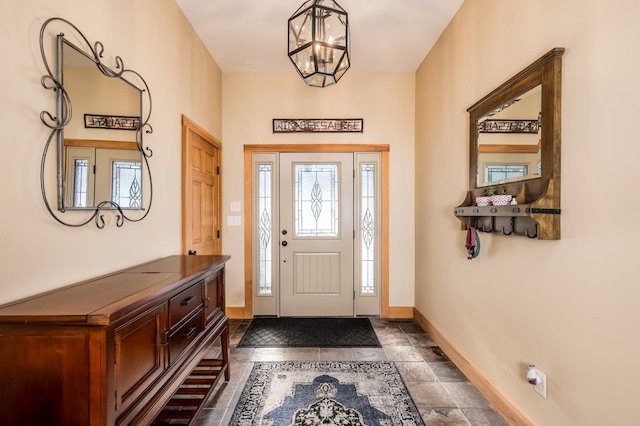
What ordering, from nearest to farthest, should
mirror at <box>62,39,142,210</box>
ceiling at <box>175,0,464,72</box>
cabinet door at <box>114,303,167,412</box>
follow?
cabinet door at <box>114,303,167,412</box> < mirror at <box>62,39,142,210</box> < ceiling at <box>175,0,464,72</box>

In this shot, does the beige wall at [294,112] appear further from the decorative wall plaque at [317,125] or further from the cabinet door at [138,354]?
the cabinet door at [138,354]

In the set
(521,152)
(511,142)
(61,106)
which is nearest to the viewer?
(61,106)

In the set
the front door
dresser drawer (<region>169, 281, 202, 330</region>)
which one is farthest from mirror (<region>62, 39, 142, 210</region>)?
the front door

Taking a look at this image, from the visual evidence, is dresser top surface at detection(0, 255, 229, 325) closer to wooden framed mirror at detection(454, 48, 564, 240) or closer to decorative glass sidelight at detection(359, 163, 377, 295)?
wooden framed mirror at detection(454, 48, 564, 240)

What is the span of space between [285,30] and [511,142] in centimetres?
223

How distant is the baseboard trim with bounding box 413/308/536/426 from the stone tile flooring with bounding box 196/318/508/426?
0.14ft

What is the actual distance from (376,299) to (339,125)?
219 centimetres

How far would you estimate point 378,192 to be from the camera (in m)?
3.58

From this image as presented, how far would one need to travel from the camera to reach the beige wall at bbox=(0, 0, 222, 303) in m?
1.09

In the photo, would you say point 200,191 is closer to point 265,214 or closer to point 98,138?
point 265,214

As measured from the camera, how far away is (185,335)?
1528 millimetres

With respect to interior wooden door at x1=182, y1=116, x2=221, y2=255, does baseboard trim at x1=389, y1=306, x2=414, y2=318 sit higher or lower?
lower

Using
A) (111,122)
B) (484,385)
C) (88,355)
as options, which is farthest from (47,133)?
(484,385)

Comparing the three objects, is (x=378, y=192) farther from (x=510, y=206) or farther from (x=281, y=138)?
(x=510, y=206)
